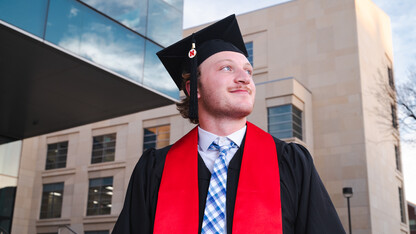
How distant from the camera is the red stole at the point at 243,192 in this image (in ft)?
9.66

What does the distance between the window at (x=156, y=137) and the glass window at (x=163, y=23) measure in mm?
16745

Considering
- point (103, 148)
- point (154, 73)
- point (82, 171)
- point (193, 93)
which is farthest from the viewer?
point (103, 148)

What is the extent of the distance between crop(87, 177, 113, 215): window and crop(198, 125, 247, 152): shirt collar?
30.0m

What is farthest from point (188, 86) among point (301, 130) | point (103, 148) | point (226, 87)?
point (103, 148)

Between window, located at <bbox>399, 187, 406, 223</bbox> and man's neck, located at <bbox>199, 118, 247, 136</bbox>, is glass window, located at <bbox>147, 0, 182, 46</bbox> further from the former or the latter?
window, located at <bbox>399, 187, 406, 223</bbox>

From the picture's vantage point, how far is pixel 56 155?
3678cm

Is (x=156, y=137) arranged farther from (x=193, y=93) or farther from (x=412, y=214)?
(x=412, y=214)

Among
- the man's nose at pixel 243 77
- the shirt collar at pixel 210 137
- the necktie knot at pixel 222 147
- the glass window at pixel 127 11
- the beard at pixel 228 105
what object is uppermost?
the glass window at pixel 127 11

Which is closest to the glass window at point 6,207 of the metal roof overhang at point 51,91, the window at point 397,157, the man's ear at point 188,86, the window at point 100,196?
the metal roof overhang at point 51,91

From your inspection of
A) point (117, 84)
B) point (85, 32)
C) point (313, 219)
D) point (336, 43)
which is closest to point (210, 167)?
point (313, 219)

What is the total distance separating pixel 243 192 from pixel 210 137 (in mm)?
518

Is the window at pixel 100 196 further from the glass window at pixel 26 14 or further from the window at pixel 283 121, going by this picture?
the glass window at pixel 26 14

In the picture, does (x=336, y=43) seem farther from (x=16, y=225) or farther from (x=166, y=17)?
(x=16, y=225)

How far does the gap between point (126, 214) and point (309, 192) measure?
47.8 inches
